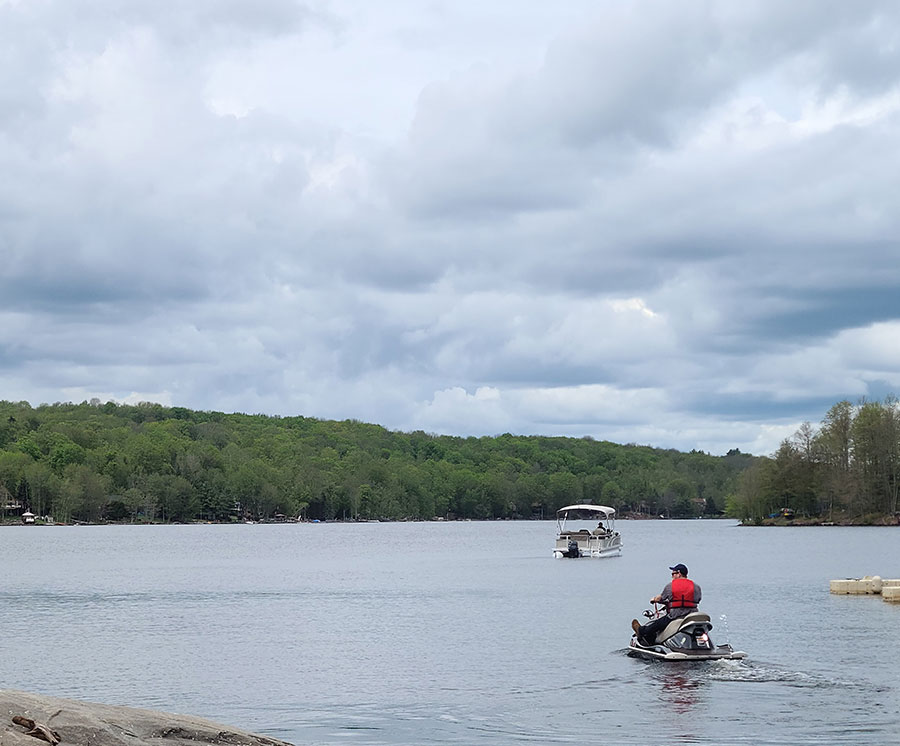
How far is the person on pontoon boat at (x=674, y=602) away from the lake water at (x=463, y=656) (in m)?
1.04

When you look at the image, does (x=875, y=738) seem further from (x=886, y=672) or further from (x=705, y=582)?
(x=705, y=582)

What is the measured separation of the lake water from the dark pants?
0.78 m

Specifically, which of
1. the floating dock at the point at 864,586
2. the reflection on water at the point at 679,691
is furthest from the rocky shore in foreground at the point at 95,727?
the floating dock at the point at 864,586

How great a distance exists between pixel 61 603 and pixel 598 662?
42740 millimetres

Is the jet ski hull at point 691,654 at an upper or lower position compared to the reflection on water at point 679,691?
upper

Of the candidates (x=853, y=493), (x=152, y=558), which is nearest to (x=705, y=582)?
(x=152, y=558)

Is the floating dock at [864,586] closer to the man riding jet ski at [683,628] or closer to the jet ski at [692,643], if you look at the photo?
the man riding jet ski at [683,628]

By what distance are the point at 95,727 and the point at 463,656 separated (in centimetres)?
2940

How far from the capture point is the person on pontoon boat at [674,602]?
38562mm

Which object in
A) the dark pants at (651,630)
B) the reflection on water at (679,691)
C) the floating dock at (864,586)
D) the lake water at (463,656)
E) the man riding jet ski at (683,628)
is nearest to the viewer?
the lake water at (463,656)

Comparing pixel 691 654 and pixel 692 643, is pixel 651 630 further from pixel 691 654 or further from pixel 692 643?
pixel 691 654

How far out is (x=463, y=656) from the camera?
150 ft

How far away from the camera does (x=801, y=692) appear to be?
34500mm

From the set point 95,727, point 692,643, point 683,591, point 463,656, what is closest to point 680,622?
point 692,643
